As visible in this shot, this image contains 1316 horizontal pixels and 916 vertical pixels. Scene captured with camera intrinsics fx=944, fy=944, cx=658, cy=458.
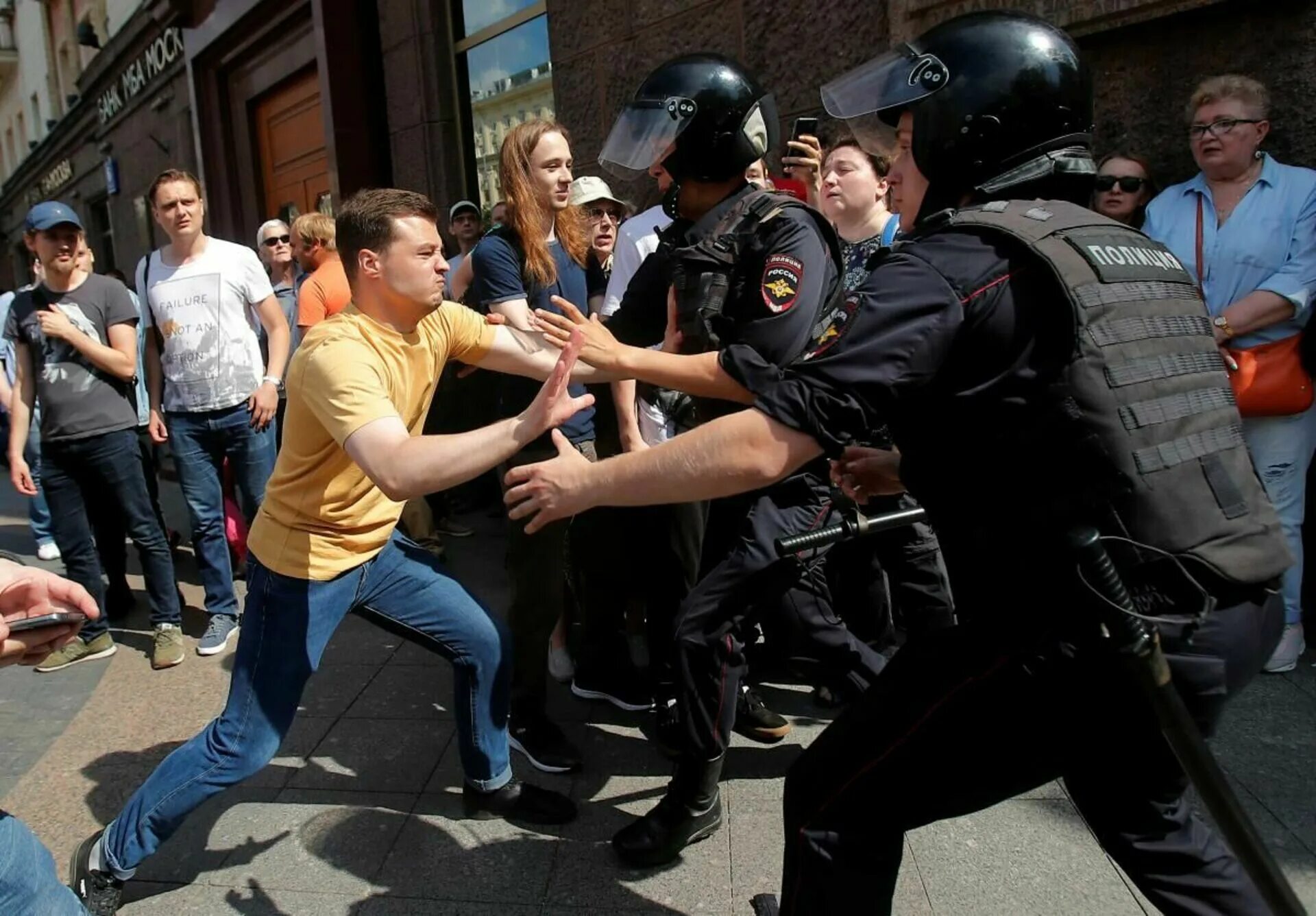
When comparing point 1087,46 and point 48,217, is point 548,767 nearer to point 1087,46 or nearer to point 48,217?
point 48,217

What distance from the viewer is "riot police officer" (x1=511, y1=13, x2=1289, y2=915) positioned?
1.40 meters

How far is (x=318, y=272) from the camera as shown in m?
5.10

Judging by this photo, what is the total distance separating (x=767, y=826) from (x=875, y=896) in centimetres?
106

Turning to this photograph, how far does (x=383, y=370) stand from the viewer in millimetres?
2305

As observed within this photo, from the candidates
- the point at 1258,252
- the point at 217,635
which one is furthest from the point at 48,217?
the point at 1258,252

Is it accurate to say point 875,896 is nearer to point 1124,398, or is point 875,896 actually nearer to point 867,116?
point 1124,398

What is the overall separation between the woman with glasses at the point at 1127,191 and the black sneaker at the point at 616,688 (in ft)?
8.65

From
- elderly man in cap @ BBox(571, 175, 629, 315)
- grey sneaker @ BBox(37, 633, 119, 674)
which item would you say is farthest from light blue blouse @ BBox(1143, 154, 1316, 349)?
grey sneaker @ BBox(37, 633, 119, 674)

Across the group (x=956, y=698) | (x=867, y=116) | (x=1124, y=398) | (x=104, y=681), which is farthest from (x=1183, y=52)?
(x=104, y=681)

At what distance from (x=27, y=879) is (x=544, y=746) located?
1.74 m

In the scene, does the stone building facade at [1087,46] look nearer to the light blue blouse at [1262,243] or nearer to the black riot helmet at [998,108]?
the light blue blouse at [1262,243]

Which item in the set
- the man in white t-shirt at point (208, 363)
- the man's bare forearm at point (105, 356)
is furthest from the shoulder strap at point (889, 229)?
the man's bare forearm at point (105, 356)

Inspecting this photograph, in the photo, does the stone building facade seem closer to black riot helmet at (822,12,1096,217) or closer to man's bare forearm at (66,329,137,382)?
black riot helmet at (822,12,1096,217)

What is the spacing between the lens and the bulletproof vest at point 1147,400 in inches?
54.2
